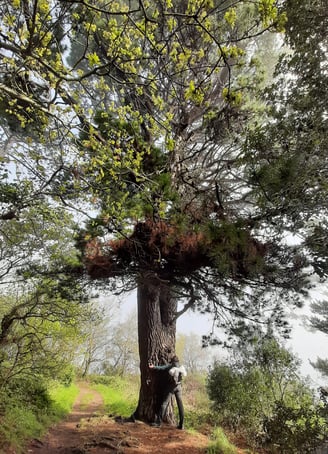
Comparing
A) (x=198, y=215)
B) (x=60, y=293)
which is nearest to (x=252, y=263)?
A: (x=198, y=215)

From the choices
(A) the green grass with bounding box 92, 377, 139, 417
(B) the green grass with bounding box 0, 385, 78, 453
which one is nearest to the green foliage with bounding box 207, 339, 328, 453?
(A) the green grass with bounding box 92, 377, 139, 417

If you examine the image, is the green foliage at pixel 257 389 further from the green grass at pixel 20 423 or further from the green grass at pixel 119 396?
the green grass at pixel 20 423

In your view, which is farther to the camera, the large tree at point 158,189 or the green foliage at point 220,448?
the green foliage at point 220,448

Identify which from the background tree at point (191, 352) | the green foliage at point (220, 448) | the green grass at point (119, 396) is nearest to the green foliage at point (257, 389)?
the green foliage at point (220, 448)

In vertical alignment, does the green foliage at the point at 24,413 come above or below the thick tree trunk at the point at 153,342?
below

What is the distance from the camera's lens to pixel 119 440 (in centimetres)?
396

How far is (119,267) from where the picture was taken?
3.54 metres

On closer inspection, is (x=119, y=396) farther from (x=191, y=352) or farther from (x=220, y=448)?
(x=191, y=352)

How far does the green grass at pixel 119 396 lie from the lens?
7.13 meters

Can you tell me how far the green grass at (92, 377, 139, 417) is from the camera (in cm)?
713

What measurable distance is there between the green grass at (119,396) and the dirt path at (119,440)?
69.3 inches

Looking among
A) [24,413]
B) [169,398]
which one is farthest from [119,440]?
[24,413]

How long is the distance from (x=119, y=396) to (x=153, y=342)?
662 cm

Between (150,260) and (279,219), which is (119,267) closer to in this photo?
(150,260)
